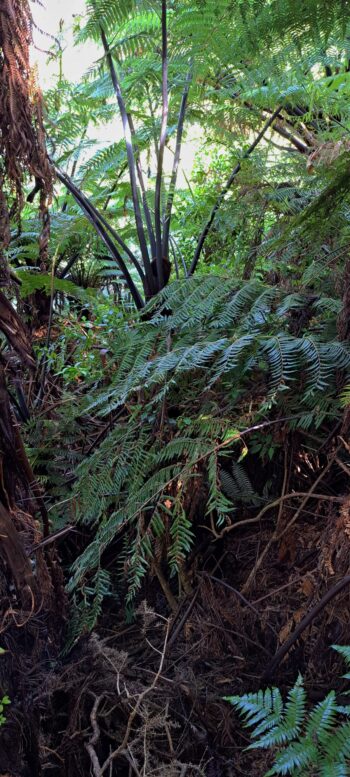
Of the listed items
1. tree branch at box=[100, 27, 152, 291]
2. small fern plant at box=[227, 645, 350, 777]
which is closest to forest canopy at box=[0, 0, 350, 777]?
small fern plant at box=[227, 645, 350, 777]

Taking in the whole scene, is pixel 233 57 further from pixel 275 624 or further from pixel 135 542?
pixel 275 624

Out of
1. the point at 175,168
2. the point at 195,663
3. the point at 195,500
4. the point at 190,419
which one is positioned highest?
the point at 175,168

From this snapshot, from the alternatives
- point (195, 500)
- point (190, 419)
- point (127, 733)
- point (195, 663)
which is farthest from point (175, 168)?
point (127, 733)

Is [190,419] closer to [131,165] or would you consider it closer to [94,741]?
[94,741]

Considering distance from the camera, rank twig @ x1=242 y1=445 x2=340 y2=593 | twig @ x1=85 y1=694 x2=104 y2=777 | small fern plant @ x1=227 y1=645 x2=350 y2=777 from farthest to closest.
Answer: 1. twig @ x1=242 y1=445 x2=340 y2=593
2. twig @ x1=85 y1=694 x2=104 y2=777
3. small fern plant @ x1=227 y1=645 x2=350 y2=777

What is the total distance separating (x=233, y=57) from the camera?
216 cm

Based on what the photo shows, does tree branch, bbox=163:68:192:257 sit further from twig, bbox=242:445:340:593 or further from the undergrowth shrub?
twig, bbox=242:445:340:593

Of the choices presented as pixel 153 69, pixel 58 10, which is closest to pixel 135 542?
pixel 153 69

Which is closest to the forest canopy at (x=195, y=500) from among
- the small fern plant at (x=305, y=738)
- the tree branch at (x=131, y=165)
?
the small fern plant at (x=305, y=738)

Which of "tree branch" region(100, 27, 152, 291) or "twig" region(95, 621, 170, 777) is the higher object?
"tree branch" region(100, 27, 152, 291)

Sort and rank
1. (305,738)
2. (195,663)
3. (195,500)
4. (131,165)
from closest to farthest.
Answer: (305,738)
(195,663)
(195,500)
(131,165)

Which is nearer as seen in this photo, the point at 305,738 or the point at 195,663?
the point at 305,738

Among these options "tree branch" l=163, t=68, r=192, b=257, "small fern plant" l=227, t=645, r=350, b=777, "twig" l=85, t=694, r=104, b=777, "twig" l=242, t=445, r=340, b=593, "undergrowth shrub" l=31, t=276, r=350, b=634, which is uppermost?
"tree branch" l=163, t=68, r=192, b=257

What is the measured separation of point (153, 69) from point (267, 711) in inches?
89.8
